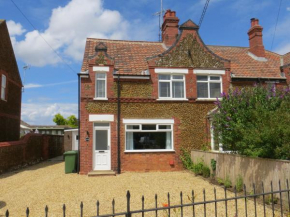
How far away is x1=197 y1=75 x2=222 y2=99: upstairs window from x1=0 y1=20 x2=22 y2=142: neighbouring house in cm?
1304

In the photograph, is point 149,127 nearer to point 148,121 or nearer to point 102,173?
point 148,121

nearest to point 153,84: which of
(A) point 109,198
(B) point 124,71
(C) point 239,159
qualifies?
(B) point 124,71

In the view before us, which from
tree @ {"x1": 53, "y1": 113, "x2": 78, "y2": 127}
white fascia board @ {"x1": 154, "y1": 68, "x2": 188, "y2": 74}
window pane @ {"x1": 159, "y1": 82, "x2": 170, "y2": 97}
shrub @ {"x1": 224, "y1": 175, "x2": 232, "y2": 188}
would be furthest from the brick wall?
tree @ {"x1": 53, "y1": 113, "x2": 78, "y2": 127}

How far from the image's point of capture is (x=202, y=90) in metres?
15.2

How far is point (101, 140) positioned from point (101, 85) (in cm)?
299

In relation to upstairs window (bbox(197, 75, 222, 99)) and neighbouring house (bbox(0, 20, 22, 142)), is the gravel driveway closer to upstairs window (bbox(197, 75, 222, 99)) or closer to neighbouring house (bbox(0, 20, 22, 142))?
upstairs window (bbox(197, 75, 222, 99))

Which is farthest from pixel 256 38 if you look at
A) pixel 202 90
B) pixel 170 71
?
pixel 170 71

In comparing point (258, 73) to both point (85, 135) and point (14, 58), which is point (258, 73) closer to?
point (85, 135)

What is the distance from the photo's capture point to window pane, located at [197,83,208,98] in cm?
1514

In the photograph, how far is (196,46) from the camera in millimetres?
15312

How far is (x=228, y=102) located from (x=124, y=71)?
20.8ft

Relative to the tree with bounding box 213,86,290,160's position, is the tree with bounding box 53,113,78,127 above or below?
above

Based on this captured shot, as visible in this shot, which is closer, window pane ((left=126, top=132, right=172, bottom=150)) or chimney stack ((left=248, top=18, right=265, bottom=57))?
window pane ((left=126, top=132, right=172, bottom=150))

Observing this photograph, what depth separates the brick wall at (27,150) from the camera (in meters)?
14.1
